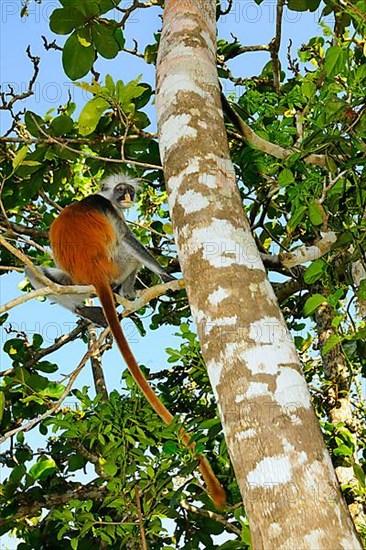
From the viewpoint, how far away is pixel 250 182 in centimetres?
341

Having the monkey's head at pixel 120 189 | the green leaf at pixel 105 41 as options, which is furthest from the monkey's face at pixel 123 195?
the green leaf at pixel 105 41

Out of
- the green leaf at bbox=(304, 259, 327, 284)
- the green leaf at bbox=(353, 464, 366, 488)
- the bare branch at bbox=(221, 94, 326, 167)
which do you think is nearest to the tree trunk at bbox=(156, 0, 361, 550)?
the bare branch at bbox=(221, 94, 326, 167)

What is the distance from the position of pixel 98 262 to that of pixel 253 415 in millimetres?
2473

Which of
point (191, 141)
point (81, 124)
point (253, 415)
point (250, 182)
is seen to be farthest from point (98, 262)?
point (253, 415)

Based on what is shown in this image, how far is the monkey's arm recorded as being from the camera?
3824 mm

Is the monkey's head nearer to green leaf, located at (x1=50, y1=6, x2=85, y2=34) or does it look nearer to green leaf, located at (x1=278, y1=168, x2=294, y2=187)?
green leaf, located at (x1=50, y1=6, x2=85, y2=34)

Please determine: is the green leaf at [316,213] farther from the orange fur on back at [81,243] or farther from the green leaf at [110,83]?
the orange fur on back at [81,243]

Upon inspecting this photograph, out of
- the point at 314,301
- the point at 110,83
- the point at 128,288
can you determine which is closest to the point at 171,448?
the point at 314,301

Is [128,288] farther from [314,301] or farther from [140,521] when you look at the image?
[314,301]

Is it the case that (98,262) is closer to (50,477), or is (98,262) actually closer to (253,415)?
(50,477)

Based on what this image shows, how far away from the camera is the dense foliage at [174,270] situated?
209 centimetres

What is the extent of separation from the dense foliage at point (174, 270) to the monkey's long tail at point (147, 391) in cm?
6

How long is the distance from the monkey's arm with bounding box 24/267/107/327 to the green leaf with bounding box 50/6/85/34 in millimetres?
1492

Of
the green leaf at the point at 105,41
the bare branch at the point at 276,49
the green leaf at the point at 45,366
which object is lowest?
the green leaf at the point at 45,366
